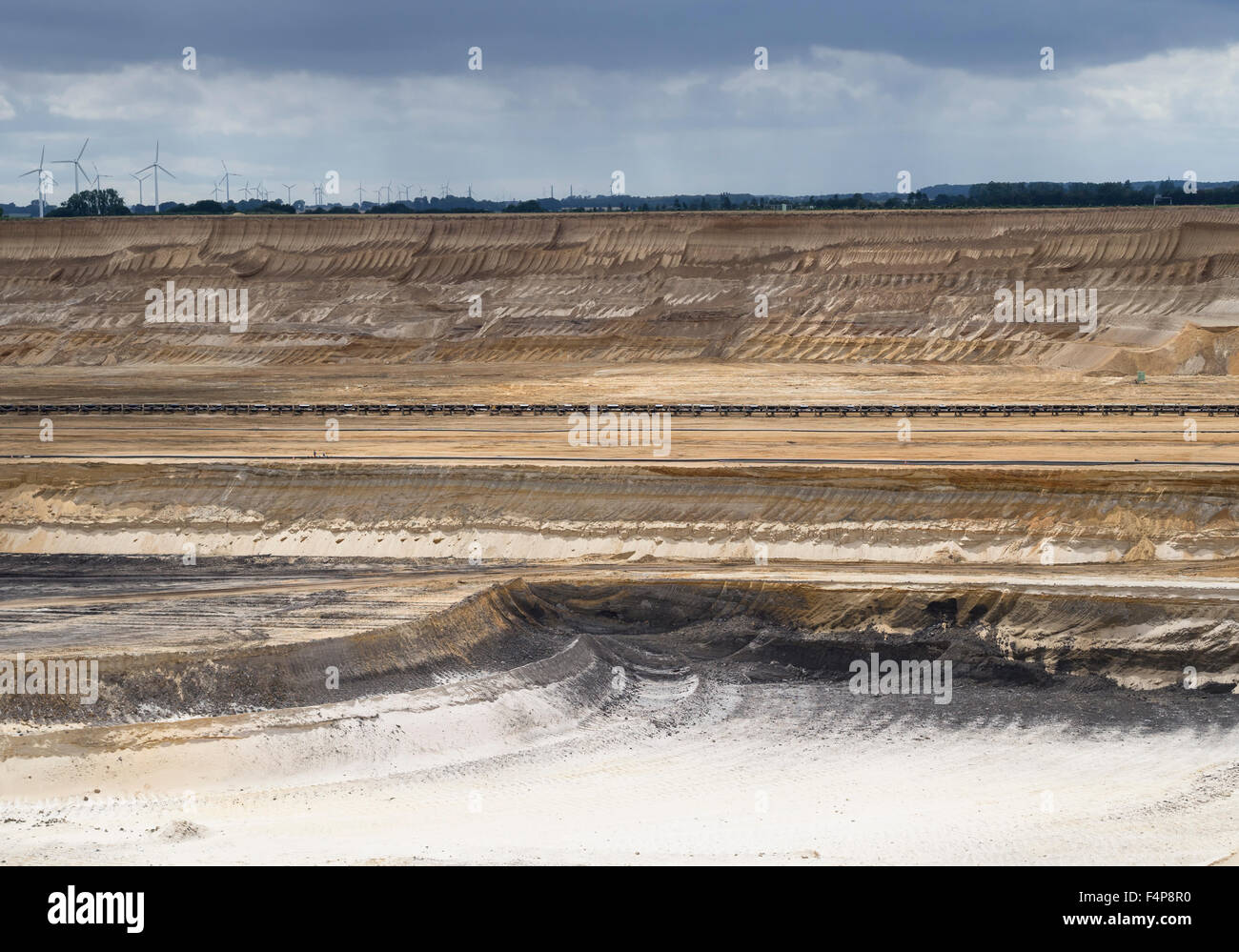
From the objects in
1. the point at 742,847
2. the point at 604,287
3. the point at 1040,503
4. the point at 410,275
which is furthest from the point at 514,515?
the point at 410,275

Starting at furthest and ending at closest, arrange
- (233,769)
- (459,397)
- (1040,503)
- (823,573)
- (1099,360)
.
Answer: (1099,360)
(459,397)
(1040,503)
(823,573)
(233,769)

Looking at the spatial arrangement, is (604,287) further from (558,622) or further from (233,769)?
(233,769)

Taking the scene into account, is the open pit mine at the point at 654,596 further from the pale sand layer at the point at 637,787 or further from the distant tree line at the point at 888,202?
the distant tree line at the point at 888,202

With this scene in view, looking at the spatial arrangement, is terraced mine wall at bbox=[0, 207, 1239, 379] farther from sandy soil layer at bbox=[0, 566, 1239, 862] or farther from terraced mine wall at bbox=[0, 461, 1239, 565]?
sandy soil layer at bbox=[0, 566, 1239, 862]

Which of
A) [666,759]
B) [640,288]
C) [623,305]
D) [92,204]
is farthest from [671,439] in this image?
[92,204]

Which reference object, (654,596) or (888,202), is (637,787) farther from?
(888,202)

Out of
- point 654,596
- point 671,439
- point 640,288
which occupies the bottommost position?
point 654,596

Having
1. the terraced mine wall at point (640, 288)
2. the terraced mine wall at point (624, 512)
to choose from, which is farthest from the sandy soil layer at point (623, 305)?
the terraced mine wall at point (624, 512)

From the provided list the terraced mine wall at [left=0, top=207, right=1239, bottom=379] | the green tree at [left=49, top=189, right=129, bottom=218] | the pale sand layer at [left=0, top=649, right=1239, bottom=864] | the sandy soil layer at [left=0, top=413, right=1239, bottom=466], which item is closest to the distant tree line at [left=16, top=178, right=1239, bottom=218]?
the green tree at [left=49, top=189, right=129, bottom=218]
